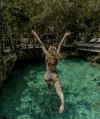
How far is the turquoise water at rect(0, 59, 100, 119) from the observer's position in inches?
413

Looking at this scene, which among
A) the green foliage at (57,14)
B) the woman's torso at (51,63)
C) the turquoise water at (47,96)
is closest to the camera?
the woman's torso at (51,63)

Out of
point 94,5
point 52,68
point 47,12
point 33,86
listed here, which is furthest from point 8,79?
point 94,5

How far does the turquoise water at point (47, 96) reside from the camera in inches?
413

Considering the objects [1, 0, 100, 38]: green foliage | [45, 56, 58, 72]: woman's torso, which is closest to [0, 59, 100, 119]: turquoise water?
[45, 56, 58, 72]: woman's torso

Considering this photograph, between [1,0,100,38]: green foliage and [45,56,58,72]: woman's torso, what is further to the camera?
[1,0,100,38]: green foliage

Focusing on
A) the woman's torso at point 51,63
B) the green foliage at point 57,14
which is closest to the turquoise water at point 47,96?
the woman's torso at point 51,63

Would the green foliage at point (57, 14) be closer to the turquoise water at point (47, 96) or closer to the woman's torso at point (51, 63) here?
the turquoise water at point (47, 96)

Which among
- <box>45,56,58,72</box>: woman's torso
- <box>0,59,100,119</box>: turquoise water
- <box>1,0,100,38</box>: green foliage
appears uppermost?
<box>1,0,100,38</box>: green foliage

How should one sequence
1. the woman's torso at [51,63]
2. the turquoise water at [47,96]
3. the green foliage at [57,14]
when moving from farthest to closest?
the green foliage at [57,14] → the turquoise water at [47,96] → the woman's torso at [51,63]

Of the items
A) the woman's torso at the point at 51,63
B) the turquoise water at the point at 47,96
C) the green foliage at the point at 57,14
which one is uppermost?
the green foliage at the point at 57,14

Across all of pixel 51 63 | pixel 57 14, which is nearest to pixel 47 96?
pixel 51 63

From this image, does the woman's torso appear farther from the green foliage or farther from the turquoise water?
the green foliage

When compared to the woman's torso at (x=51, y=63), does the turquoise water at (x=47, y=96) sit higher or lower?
lower

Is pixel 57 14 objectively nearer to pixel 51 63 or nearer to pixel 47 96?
pixel 47 96
